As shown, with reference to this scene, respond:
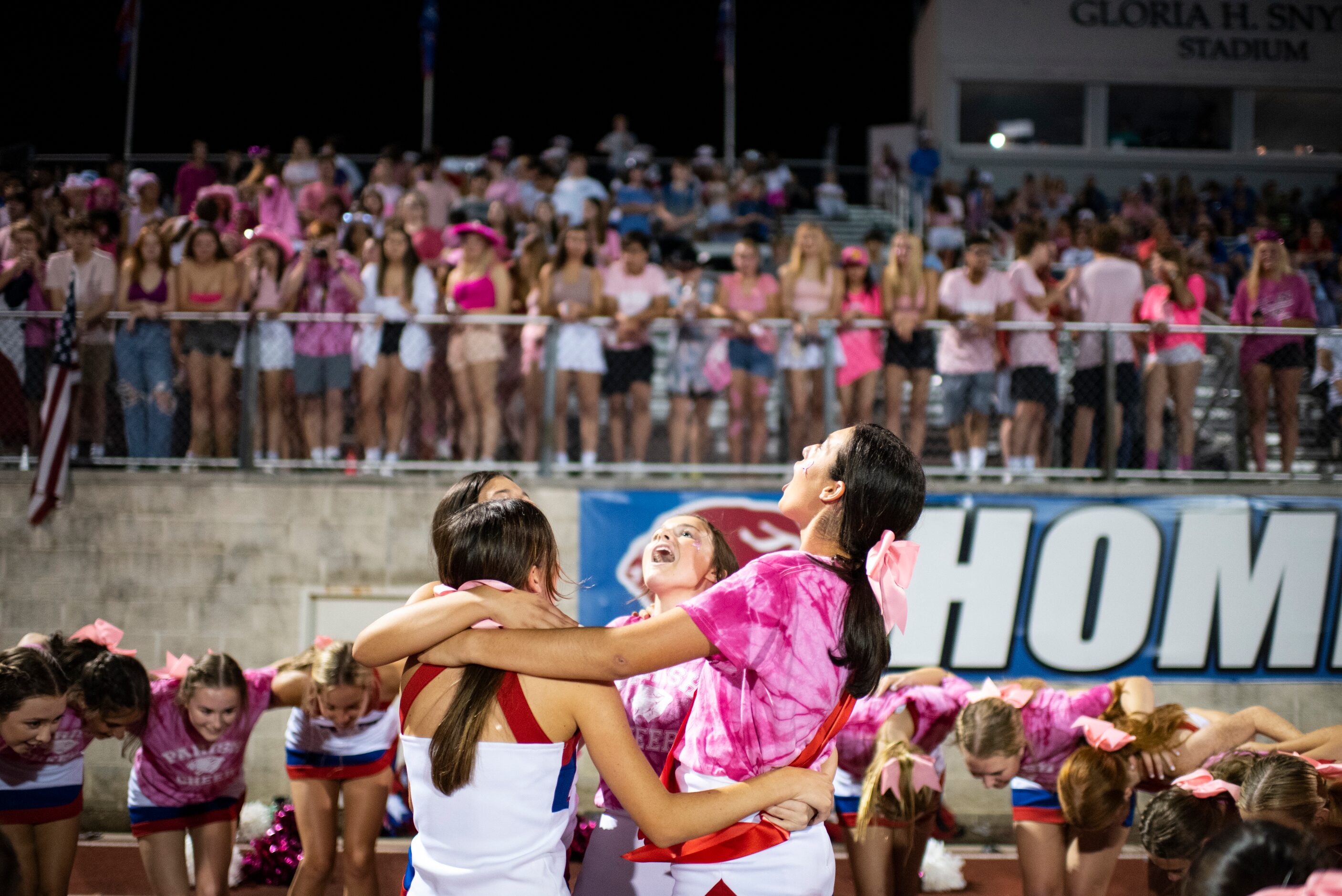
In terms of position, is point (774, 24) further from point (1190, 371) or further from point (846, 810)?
point (846, 810)

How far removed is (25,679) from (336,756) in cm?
148

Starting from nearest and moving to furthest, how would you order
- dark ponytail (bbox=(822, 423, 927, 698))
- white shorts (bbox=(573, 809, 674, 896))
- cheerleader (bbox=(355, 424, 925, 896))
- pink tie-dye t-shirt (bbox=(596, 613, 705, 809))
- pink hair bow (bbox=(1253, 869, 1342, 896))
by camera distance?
pink hair bow (bbox=(1253, 869, 1342, 896)) → cheerleader (bbox=(355, 424, 925, 896)) → dark ponytail (bbox=(822, 423, 927, 698)) → white shorts (bbox=(573, 809, 674, 896)) → pink tie-dye t-shirt (bbox=(596, 613, 705, 809))

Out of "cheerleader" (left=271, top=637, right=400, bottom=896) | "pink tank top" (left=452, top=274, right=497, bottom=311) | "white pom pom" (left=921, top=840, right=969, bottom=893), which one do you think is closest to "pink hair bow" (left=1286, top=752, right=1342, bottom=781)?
"white pom pom" (left=921, top=840, right=969, bottom=893)

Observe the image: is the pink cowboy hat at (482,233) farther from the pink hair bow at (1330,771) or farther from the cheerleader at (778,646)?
the pink hair bow at (1330,771)

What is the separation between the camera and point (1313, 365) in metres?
7.70

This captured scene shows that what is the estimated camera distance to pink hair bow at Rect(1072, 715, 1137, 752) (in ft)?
15.0

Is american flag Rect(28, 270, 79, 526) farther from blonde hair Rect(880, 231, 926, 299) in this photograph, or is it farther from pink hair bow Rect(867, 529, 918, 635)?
pink hair bow Rect(867, 529, 918, 635)

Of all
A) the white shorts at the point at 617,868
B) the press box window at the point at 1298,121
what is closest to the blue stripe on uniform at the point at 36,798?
the white shorts at the point at 617,868

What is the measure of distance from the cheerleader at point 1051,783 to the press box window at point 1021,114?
1665 cm

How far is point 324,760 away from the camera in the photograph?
16.9 ft

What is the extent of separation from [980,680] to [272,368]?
552 centimetres

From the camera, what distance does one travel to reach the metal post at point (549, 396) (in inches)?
294

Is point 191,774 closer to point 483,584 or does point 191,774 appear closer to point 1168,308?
point 483,584

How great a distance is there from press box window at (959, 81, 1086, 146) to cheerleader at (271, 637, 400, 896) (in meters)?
17.6
